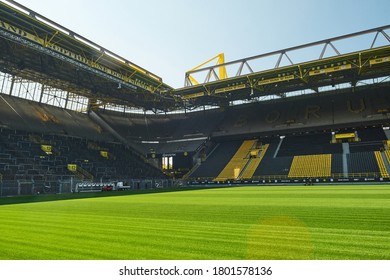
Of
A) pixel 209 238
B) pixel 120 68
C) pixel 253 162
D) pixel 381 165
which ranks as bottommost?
pixel 209 238

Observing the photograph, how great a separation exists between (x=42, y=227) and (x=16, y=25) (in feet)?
85.9

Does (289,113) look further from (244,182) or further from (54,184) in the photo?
(54,184)

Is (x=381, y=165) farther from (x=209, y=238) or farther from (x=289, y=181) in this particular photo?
(x=209, y=238)

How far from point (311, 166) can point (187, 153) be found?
2208 cm

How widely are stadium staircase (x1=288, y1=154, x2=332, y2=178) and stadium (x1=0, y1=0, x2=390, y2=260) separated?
0.27 m

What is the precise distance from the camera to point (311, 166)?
43.4m

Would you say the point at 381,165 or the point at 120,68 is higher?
the point at 120,68

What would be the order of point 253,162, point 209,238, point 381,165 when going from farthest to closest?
point 253,162, point 381,165, point 209,238

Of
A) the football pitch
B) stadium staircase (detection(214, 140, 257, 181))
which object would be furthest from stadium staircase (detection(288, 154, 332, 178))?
the football pitch

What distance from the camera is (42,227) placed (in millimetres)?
8484

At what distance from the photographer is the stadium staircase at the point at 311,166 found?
4163 centimetres

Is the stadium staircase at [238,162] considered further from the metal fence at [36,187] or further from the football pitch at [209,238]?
the football pitch at [209,238]

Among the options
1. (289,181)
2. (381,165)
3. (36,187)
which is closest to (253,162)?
(289,181)

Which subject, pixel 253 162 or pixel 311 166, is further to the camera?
pixel 253 162
